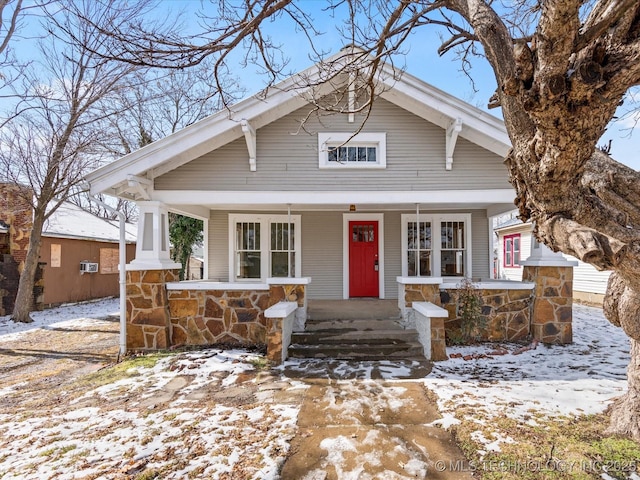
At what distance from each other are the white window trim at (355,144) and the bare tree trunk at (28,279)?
28.6 ft

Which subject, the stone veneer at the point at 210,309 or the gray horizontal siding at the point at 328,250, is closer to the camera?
the stone veneer at the point at 210,309

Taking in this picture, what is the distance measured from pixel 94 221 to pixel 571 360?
18323mm

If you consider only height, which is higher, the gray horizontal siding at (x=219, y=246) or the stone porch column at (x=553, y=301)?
the gray horizontal siding at (x=219, y=246)

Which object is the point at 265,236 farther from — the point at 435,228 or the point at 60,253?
the point at 60,253

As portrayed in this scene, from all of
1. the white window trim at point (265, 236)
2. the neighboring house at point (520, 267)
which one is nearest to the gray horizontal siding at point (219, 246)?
the white window trim at point (265, 236)

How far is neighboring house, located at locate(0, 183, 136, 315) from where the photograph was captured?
35.0ft

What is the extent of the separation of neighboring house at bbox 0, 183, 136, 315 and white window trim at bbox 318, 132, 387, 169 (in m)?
9.35

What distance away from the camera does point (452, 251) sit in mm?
8969

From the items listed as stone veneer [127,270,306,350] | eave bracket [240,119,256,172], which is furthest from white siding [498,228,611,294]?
eave bracket [240,119,256,172]

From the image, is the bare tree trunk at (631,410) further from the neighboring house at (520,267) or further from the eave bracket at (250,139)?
the neighboring house at (520,267)

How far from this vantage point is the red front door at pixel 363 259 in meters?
8.98

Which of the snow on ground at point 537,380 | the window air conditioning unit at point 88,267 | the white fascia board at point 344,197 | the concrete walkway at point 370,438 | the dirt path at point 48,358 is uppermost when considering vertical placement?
the white fascia board at point 344,197

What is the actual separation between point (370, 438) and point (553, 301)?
17.4 ft

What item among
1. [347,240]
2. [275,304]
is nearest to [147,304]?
[275,304]
